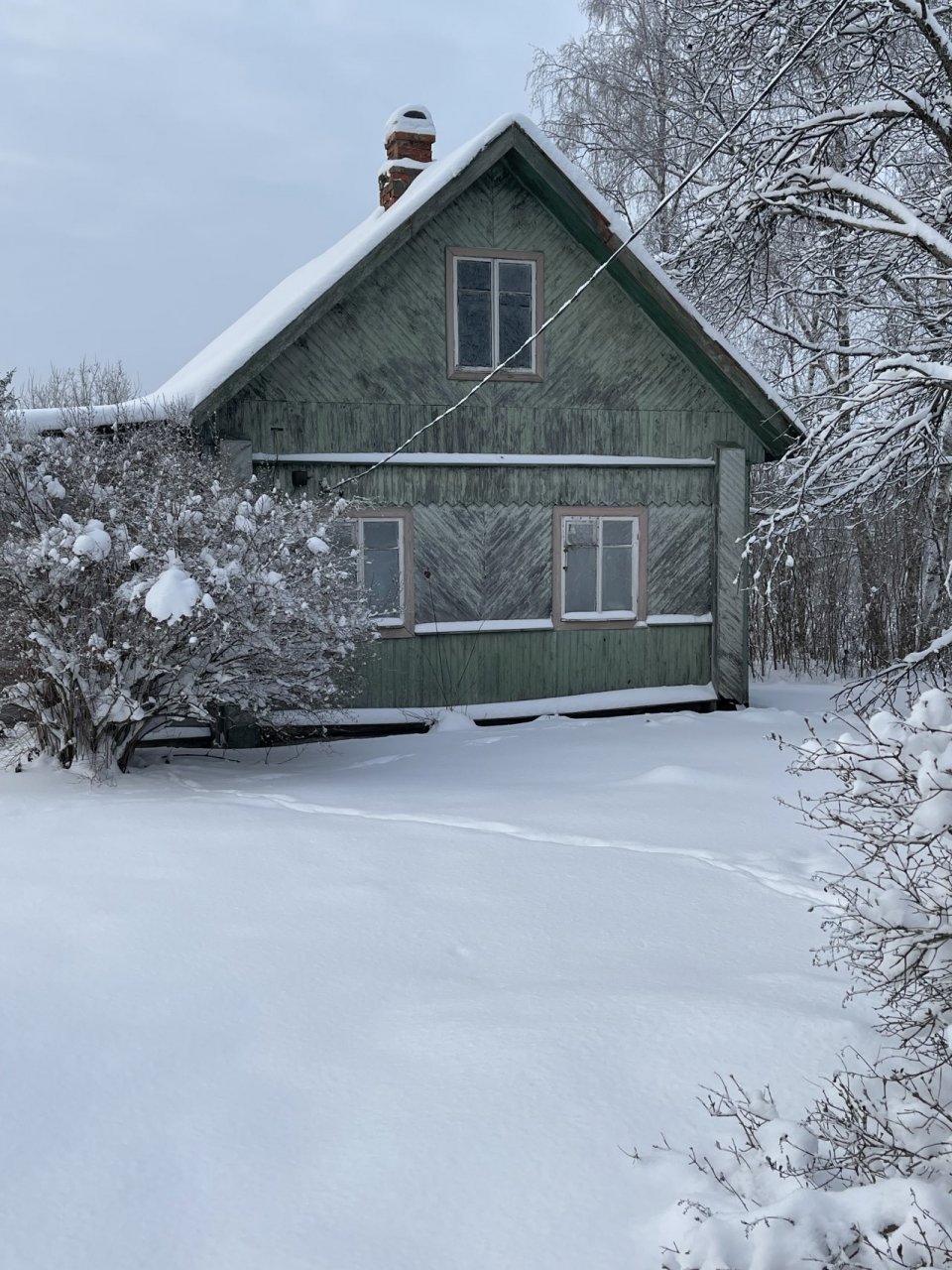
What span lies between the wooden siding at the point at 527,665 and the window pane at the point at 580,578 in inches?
12.4

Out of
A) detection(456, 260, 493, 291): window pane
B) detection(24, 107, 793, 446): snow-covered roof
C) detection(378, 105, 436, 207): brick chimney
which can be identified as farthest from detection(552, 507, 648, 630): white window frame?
detection(378, 105, 436, 207): brick chimney

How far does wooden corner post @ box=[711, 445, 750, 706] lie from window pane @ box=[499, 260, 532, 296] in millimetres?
2808

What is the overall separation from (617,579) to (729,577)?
4.35ft

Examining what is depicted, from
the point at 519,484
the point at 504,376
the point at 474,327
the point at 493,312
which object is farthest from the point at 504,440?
the point at 493,312

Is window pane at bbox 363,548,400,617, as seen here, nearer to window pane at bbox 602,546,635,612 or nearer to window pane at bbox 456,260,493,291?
window pane at bbox 602,546,635,612

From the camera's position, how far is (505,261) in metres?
11.0

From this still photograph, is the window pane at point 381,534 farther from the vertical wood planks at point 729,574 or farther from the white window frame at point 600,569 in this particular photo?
the vertical wood planks at point 729,574

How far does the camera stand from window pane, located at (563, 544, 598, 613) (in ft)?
37.9

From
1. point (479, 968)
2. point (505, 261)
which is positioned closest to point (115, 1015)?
point (479, 968)

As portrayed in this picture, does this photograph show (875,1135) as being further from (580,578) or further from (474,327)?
(474,327)

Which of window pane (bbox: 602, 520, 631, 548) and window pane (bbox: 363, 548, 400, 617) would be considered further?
window pane (bbox: 602, 520, 631, 548)

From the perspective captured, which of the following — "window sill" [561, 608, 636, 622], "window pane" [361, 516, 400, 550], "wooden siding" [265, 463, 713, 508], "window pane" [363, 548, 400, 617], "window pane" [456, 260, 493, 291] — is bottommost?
"window sill" [561, 608, 636, 622]

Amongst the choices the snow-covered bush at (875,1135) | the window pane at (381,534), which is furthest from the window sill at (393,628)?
the snow-covered bush at (875,1135)

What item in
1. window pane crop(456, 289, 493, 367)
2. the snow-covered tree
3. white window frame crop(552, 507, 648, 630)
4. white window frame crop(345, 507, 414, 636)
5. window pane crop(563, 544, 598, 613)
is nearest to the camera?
the snow-covered tree
